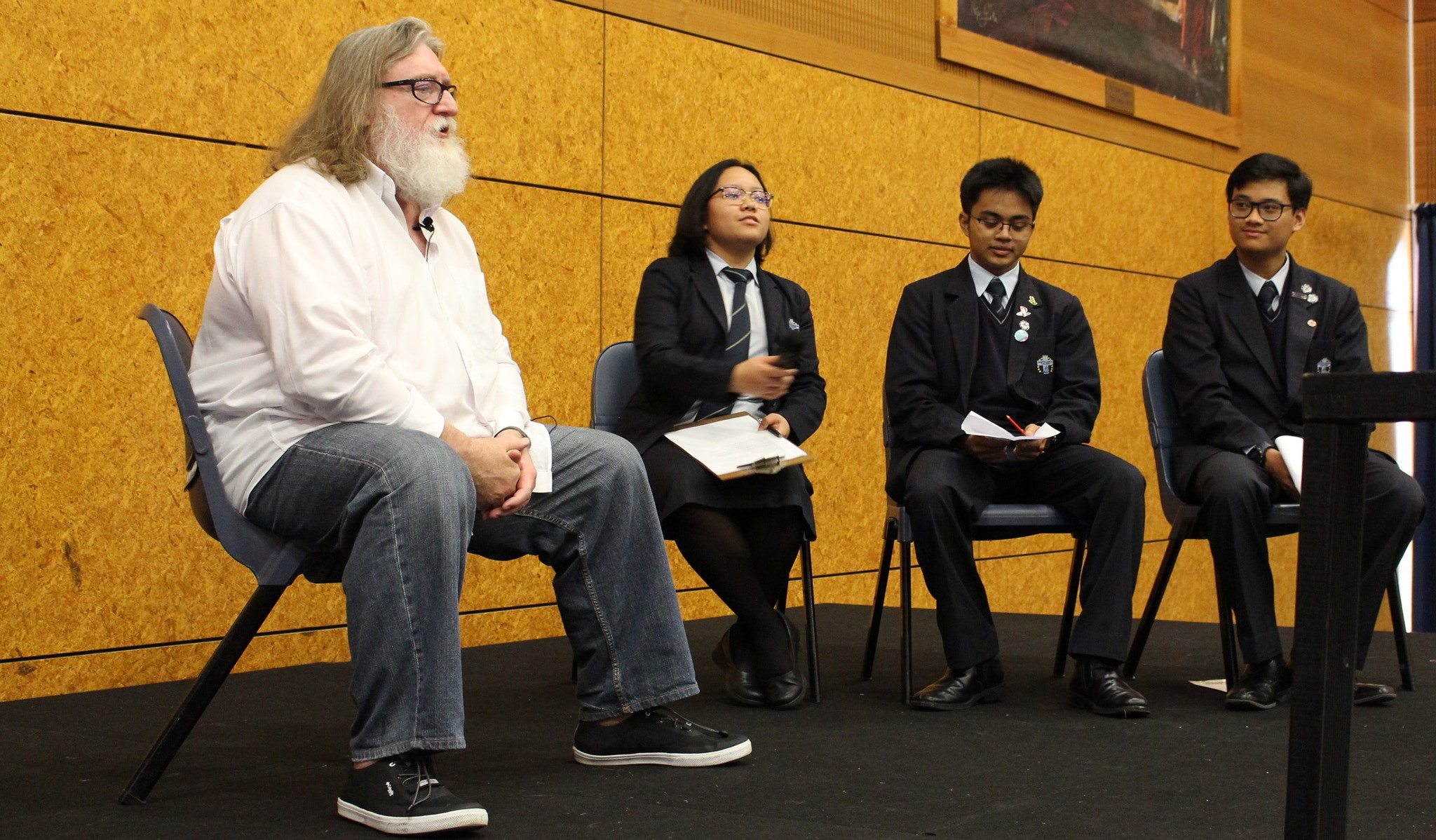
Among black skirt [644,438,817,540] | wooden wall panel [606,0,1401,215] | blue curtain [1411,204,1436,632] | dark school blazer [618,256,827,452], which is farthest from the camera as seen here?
blue curtain [1411,204,1436,632]

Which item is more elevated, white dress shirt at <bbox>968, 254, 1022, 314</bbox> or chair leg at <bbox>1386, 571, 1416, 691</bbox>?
white dress shirt at <bbox>968, 254, 1022, 314</bbox>

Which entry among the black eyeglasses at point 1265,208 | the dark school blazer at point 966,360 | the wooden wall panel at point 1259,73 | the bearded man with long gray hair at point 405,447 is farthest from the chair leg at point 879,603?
the wooden wall panel at point 1259,73

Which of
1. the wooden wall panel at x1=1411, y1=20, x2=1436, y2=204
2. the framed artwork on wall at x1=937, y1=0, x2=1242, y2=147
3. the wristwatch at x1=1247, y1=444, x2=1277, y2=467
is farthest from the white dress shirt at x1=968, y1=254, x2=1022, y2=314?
the wooden wall panel at x1=1411, y1=20, x2=1436, y2=204

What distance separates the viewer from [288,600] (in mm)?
3428

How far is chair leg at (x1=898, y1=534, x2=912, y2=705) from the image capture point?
2857 millimetres

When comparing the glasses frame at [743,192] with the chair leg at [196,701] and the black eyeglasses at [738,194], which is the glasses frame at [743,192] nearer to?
the black eyeglasses at [738,194]

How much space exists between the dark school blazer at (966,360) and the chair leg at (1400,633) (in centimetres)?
81

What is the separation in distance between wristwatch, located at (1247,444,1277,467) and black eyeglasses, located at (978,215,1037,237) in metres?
0.73

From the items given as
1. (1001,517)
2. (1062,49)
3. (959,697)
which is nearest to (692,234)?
(1001,517)

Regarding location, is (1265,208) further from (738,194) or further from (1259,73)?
(1259,73)

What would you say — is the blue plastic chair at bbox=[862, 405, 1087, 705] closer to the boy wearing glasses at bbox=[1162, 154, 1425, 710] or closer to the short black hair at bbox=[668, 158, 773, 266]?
the boy wearing glasses at bbox=[1162, 154, 1425, 710]

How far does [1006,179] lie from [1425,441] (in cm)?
603

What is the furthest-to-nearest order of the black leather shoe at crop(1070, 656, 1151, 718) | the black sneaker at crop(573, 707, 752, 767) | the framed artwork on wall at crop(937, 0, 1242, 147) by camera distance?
the framed artwork on wall at crop(937, 0, 1242, 147), the black leather shoe at crop(1070, 656, 1151, 718), the black sneaker at crop(573, 707, 752, 767)

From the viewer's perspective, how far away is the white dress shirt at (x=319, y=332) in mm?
1923
